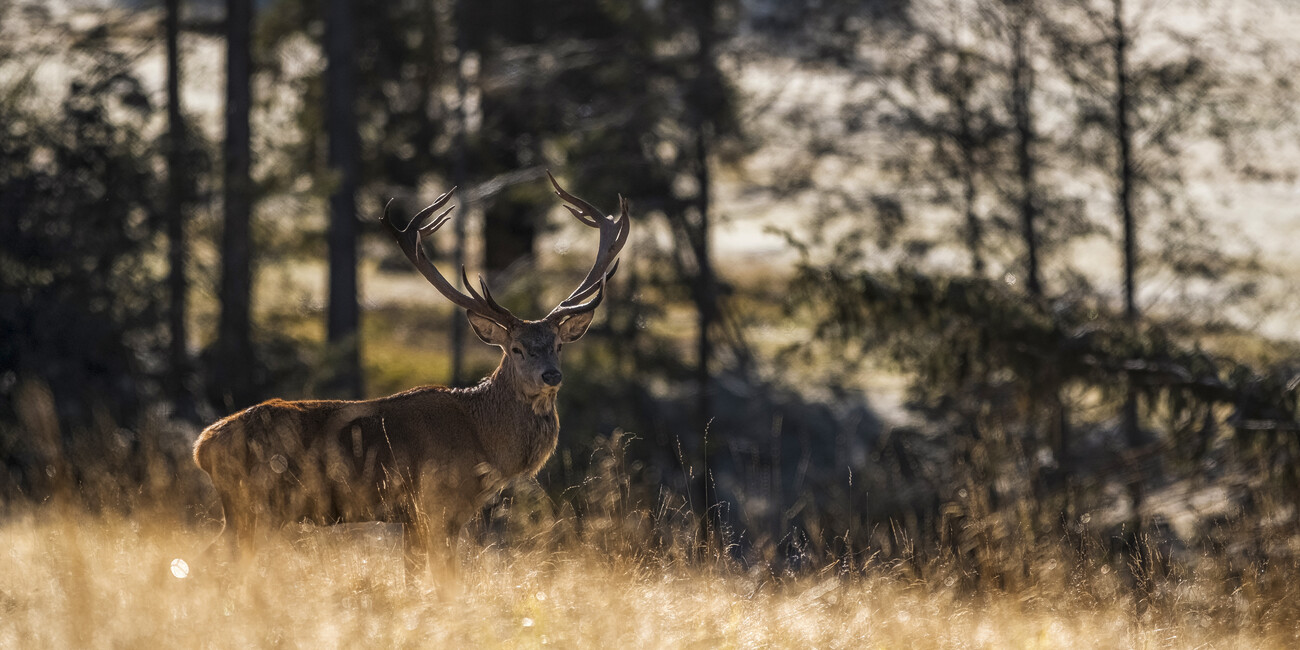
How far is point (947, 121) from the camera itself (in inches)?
749

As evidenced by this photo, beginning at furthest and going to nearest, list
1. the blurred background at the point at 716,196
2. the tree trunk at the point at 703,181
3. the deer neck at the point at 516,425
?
the tree trunk at the point at 703,181 → the blurred background at the point at 716,196 → the deer neck at the point at 516,425

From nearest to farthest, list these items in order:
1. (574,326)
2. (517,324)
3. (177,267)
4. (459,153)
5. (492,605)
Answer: (492,605)
(517,324)
(574,326)
(177,267)
(459,153)

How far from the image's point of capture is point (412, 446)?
7.26 meters

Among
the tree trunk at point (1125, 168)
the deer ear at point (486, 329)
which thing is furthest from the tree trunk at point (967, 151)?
the deer ear at point (486, 329)

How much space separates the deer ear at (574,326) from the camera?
809 centimetres

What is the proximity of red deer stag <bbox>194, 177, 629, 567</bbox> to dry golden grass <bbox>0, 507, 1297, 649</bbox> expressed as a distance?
21 cm

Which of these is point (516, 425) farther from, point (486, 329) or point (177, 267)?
point (177, 267)

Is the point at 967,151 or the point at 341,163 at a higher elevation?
the point at 341,163

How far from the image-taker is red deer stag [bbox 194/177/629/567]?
669 centimetres

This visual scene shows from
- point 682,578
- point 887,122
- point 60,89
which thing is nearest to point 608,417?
point 887,122

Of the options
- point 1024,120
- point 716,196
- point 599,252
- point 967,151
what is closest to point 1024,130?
point 1024,120

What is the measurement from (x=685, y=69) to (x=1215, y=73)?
752 cm

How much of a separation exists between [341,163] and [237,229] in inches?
109

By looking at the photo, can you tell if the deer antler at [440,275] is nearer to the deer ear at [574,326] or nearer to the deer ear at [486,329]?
the deer ear at [486,329]
